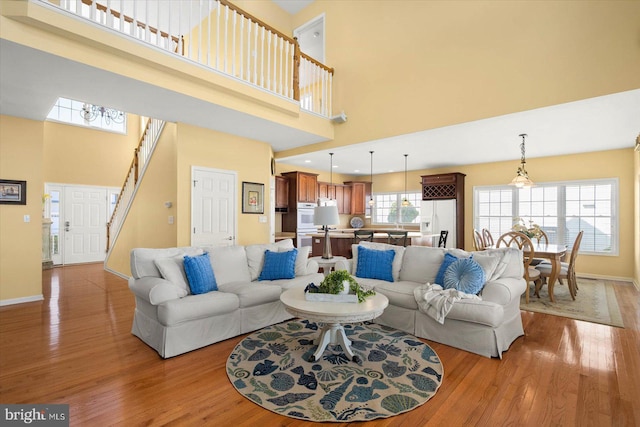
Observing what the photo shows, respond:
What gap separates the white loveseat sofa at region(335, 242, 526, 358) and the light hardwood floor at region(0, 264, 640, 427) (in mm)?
149

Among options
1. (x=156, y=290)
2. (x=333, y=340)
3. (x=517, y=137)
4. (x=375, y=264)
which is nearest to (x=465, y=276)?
(x=375, y=264)

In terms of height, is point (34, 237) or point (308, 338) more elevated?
point (34, 237)

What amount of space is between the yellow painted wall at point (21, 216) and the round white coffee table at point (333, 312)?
4.43m

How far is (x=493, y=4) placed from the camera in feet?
13.0

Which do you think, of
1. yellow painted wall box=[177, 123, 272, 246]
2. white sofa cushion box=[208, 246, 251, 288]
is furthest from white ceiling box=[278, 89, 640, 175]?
white sofa cushion box=[208, 246, 251, 288]

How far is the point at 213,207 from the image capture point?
5449 millimetres

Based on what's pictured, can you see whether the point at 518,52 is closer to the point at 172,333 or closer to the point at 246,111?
the point at 246,111

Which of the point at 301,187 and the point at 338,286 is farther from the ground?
the point at 301,187

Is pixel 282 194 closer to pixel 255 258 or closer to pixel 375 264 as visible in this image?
pixel 255 258

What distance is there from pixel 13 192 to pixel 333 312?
5.20 m

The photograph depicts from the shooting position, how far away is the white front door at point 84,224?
808 cm

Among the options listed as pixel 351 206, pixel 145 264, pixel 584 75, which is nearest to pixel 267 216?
pixel 145 264

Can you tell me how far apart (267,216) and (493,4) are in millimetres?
4843

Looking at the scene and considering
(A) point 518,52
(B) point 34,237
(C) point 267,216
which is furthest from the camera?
(C) point 267,216
